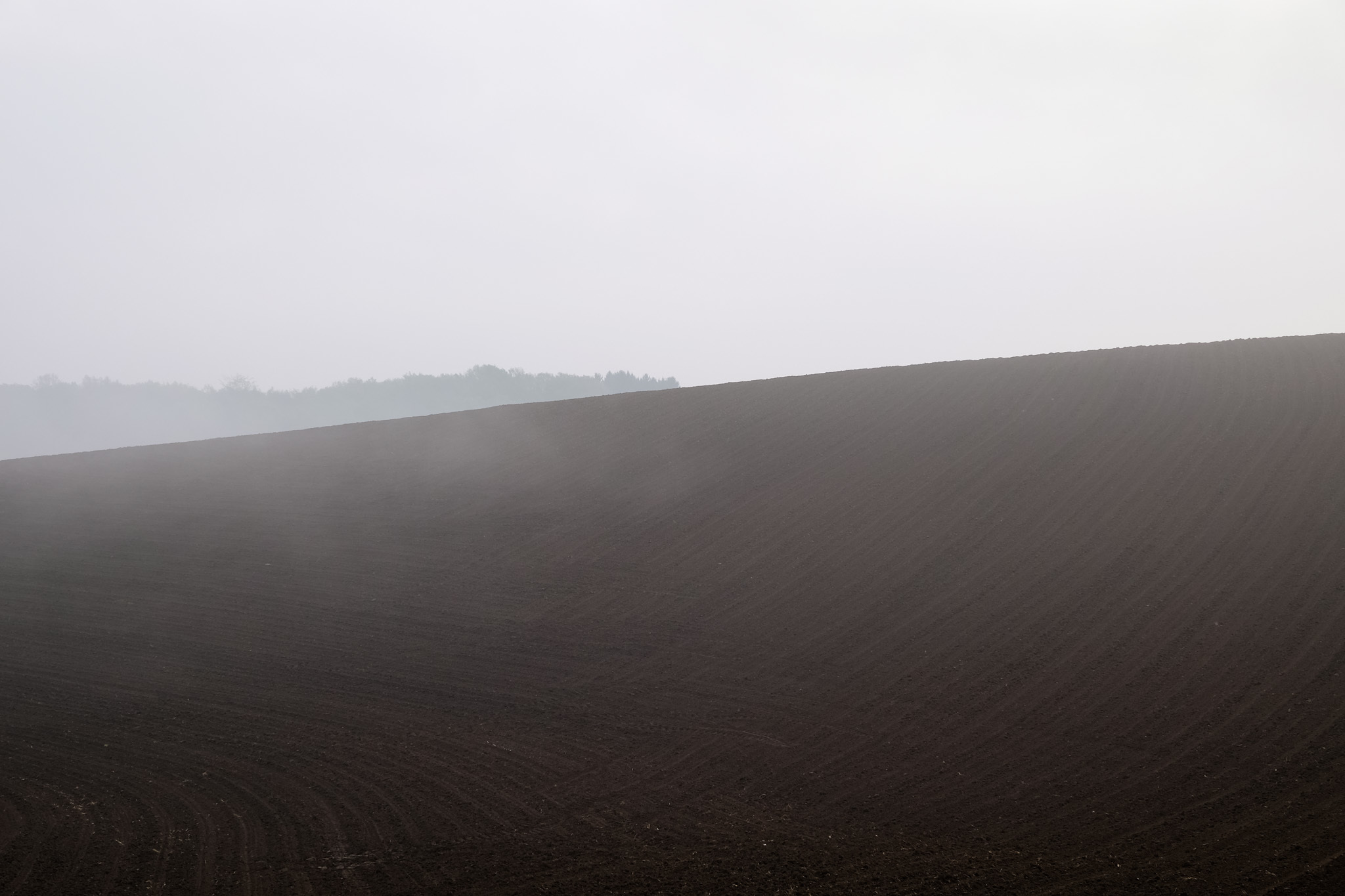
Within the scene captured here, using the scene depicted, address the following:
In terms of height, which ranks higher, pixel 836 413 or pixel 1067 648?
pixel 836 413

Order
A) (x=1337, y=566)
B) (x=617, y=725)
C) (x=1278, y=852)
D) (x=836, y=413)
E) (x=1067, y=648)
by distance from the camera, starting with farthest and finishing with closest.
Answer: (x=836, y=413)
(x=1337, y=566)
(x=1067, y=648)
(x=617, y=725)
(x=1278, y=852)

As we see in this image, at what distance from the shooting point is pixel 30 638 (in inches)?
541

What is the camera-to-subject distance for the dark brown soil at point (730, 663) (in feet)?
24.1

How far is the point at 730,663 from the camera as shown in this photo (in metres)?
11.8

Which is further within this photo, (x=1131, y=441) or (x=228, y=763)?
(x=1131, y=441)

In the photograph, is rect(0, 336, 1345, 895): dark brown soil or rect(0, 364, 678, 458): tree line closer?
rect(0, 336, 1345, 895): dark brown soil

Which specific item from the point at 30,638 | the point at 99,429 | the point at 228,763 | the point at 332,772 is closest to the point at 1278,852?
the point at 332,772

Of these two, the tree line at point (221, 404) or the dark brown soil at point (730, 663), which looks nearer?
the dark brown soil at point (730, 663)

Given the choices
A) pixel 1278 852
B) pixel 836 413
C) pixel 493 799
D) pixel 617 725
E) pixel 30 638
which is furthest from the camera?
pixel 836 413

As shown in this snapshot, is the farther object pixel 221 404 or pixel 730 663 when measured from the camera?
pixel 221 404

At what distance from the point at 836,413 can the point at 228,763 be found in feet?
57.7

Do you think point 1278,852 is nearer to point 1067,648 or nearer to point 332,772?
point 1067,648

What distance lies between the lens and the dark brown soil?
7359 mm

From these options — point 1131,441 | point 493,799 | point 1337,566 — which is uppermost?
point 1131,441
